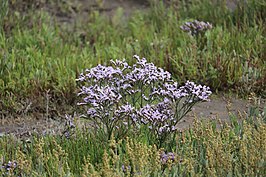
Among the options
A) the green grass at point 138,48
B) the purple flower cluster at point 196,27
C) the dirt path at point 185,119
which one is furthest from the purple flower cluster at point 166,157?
the purple flower cluster at point 196,27

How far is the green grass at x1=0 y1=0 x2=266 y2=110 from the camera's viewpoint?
517 cm

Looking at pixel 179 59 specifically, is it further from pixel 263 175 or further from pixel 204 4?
pixel 263 175

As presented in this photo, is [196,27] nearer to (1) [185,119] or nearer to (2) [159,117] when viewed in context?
(1) [185,119]

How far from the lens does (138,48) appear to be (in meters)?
5.86

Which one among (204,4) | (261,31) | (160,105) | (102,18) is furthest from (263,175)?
(102,18)

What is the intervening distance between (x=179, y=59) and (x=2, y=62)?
1664 millimetres

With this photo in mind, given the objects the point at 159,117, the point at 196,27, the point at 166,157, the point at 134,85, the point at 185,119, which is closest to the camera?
the point at 166,157

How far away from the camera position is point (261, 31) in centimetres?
575

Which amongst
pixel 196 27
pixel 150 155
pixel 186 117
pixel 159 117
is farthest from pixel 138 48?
pixel 150 155

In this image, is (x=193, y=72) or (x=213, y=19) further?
(x=213, y=19)

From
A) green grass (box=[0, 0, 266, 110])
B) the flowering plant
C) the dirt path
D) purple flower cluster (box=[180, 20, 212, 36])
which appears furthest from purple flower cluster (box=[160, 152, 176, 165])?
purple flower cluster (box=[180, 20, 212, 36])

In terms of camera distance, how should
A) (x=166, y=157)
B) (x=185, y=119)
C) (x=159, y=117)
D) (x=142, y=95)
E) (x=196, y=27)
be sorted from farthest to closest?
(x=196, y=27) < (x=185, y=119) < (x=142, y=95) < (x=159, y=117) < (x=166, y=157)

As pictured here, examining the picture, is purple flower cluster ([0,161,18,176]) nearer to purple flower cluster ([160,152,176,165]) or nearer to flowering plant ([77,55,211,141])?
flowering plant ([77,55,211,141])

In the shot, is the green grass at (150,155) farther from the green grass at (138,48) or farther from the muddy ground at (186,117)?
the green grass at (138,48)
